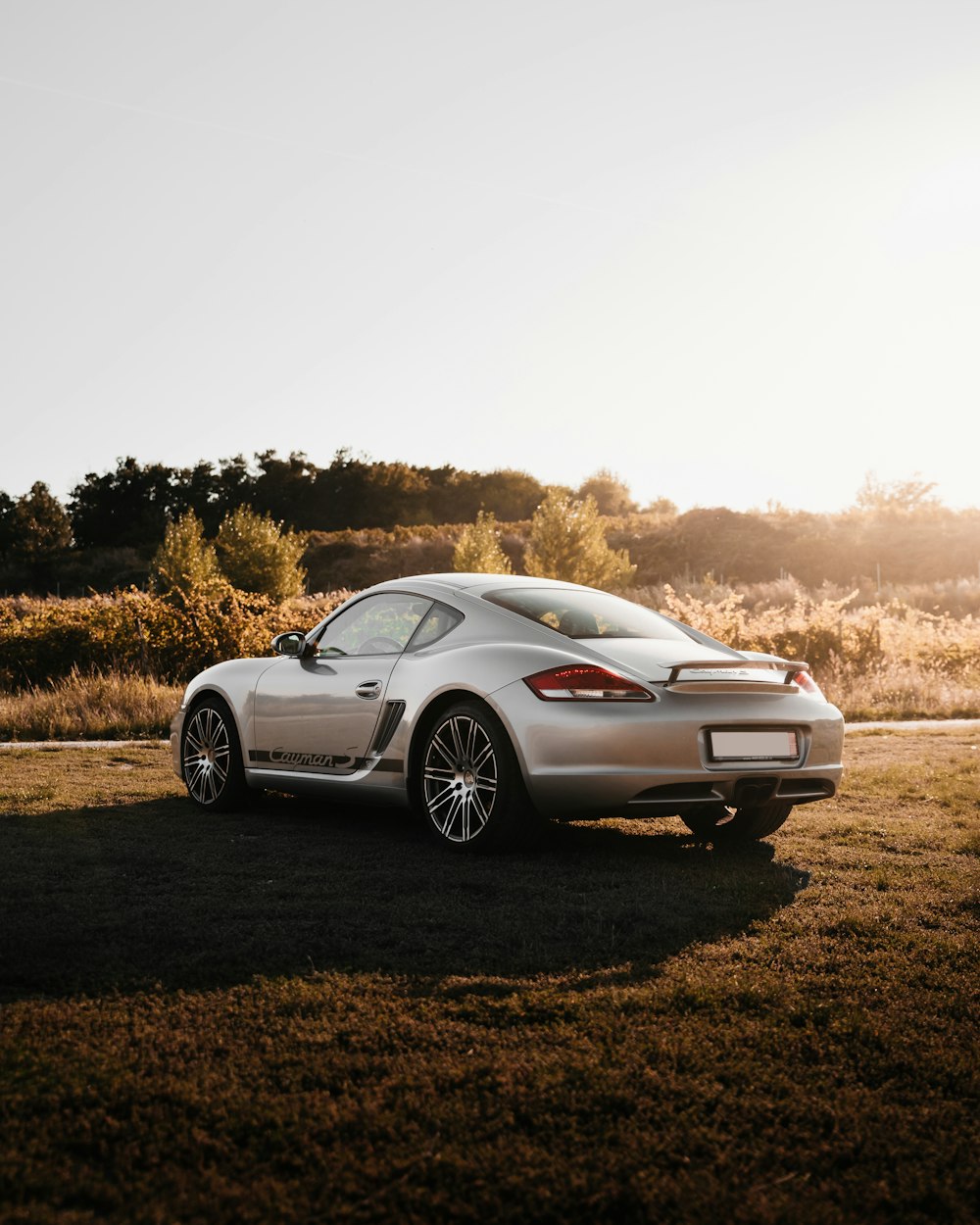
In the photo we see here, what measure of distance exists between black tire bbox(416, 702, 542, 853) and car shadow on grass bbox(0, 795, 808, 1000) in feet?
0.40

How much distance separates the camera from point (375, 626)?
23.6 ft

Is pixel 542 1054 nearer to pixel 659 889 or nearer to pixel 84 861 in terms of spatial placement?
pixel 659 889

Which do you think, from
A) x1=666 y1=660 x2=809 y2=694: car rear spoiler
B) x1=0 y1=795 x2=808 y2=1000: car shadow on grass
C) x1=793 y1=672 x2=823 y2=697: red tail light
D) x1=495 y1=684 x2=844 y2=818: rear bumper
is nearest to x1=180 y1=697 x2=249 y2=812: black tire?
x1=0 y1=795 x2=808 y2=1000: car shadow on grass

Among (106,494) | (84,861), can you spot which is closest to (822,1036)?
(84,861)

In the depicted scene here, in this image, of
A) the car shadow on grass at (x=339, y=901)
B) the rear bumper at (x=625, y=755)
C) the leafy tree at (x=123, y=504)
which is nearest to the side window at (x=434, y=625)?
the rear bumper at (x=625, y=755)

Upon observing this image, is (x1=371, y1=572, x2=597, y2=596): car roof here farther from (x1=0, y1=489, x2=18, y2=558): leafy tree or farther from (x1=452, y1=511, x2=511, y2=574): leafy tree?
(x1=0, y1=489, x2=18, y2=558): leafy tree

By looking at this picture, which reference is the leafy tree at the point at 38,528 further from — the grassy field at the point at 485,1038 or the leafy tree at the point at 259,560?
the grassy field at the point at 485,1038

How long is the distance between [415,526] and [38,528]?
778 inches

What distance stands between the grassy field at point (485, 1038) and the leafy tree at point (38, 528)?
61.6m

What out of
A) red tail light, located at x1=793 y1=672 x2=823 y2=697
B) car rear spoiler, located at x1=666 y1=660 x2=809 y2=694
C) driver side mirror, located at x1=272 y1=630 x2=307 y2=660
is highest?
driver side mirror, located at x1=272 y1=630 x2=307 y2=660

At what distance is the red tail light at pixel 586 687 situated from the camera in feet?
18.9

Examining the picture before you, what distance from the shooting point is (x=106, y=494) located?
78.5 m

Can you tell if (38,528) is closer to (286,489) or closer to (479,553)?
(286,489)

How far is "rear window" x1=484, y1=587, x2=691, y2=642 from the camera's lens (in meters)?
6.47
